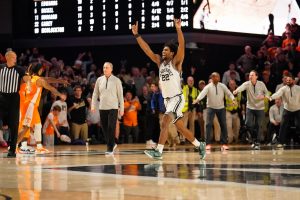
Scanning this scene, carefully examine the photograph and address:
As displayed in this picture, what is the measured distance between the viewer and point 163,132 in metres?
14.2

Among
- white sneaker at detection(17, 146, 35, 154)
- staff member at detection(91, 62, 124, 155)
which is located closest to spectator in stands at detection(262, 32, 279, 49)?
staff member at detection(91, 62, 124, 155)

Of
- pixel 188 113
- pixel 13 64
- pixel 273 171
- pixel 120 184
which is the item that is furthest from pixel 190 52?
pixel 120 184

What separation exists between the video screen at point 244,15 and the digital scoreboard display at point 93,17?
1.61m

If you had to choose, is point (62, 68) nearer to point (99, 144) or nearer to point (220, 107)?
point (99, 144)

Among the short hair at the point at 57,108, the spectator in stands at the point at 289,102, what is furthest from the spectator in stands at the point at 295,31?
the short hair at the point at 57,108

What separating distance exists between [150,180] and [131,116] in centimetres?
1554

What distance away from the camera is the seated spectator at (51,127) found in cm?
2252

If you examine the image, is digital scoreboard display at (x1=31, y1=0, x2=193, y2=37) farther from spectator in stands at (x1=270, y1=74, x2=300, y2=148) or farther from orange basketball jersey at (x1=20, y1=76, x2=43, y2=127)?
orange basketball jersey at (x1=20, y1=76, x2=43, y2=127)

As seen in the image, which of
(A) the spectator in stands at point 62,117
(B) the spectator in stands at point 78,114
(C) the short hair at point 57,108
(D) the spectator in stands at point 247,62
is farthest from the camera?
(D) the spectator in stands at point 247,62

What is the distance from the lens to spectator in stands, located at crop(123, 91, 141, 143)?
24.9 meters

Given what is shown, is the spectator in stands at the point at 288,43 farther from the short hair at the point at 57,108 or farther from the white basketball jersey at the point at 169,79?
the white basketball jersey at the point at 169,79

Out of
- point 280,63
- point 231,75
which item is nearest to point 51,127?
point 231,75

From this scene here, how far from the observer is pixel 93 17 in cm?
2964

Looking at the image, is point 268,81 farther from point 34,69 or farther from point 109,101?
point 34,69
